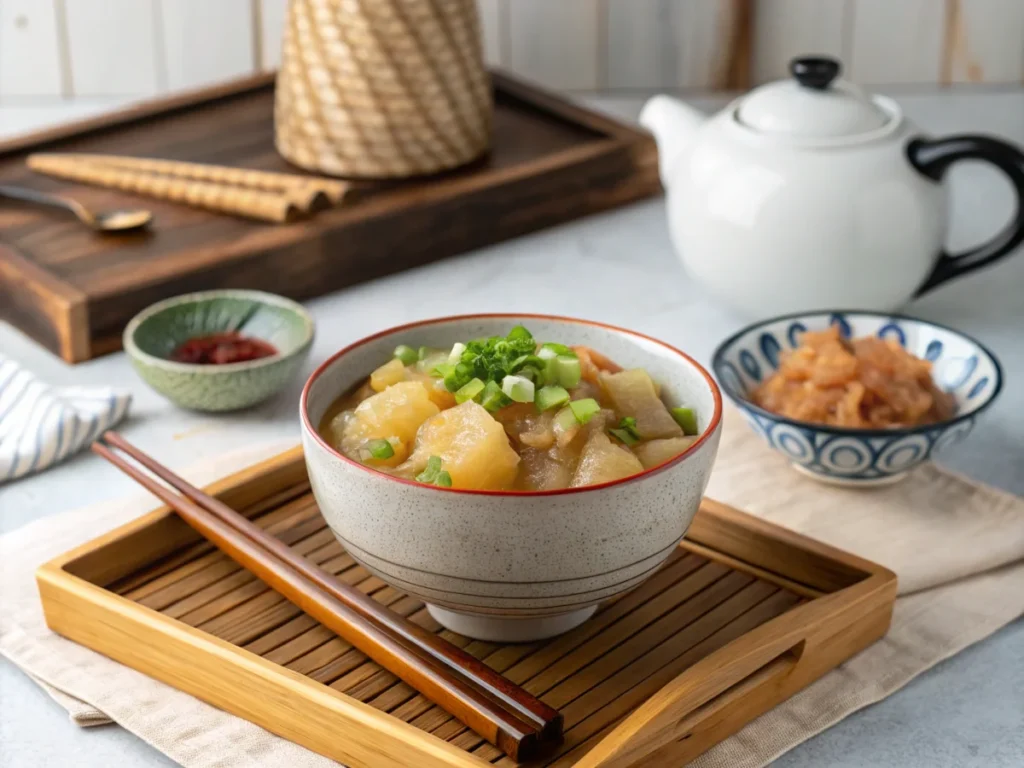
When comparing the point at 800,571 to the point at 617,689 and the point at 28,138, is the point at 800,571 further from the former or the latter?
the point at 28,138

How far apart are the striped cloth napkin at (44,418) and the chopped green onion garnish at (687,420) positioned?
690 millimetres

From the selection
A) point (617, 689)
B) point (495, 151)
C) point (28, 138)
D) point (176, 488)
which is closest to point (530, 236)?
point (495, 151)

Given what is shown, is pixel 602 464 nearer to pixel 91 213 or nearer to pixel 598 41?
pixel 91 213

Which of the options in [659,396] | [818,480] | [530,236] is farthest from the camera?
[530,236]

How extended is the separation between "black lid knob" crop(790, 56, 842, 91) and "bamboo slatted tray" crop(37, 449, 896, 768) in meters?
0.63

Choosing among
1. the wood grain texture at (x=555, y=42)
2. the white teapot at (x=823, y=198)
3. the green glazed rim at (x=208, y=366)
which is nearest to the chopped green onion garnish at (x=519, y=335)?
the green glazed rim at (x=208, y=366)

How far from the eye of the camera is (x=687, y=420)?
1.03 meters

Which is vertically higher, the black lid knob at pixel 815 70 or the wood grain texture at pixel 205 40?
the black lid knob at pixel 815 70

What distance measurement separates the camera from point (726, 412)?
4.75 ft

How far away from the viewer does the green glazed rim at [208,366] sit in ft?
4.74

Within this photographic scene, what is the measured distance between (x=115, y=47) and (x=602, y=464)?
187 cm

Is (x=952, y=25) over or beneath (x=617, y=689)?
over

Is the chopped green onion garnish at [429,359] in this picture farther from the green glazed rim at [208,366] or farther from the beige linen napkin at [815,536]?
the green glazed rim at [208,366]

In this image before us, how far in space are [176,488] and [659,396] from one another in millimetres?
426
